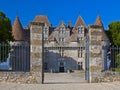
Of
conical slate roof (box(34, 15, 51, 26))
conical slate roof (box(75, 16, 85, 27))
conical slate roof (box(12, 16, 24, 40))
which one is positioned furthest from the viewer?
A: conical slate roof (box(34, 15, 51, 26))

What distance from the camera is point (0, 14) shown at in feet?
123

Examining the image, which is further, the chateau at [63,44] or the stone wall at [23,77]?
the chateau at [63,44]

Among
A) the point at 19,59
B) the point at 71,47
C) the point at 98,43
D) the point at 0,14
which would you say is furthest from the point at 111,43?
the point at 98,43

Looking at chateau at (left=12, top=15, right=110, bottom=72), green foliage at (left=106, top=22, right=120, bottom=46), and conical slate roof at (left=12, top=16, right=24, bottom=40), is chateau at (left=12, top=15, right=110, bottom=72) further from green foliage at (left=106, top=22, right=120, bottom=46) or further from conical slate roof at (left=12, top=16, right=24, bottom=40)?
green foliage at (left=106, top=22, right=120, bottom=46)

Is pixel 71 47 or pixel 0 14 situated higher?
pixel 0 14

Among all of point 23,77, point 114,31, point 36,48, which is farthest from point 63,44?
point 23,77

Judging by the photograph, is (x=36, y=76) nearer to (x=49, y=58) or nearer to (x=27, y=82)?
(x=27, y=82)

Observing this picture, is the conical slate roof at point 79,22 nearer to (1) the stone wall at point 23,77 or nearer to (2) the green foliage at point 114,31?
(2) the green foliage at point 114,31

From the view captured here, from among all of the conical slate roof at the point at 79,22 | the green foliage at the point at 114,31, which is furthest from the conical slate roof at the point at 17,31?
the green foliage at the point at 114,31

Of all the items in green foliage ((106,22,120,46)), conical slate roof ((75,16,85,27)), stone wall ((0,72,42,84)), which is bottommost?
stone wall ((0,72,42,84))

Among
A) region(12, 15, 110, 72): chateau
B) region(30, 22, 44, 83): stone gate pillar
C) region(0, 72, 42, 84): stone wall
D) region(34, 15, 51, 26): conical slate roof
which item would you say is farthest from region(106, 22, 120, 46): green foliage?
region(0, 72, 42, 84): stone wall

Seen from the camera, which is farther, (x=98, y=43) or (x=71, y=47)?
(x=71, y=47)

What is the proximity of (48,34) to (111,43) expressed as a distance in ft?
34.1

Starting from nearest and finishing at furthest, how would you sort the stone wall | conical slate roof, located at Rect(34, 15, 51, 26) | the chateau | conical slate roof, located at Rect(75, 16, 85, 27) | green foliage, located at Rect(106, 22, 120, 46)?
the stone wall → green foliage, located at Rect(106, 22, 120, 46) → the chateau → conical slate roof, located at Rect(75, 16, 85, 27) → conical slate roof, located at Rect(34, 15, 51, 26)
